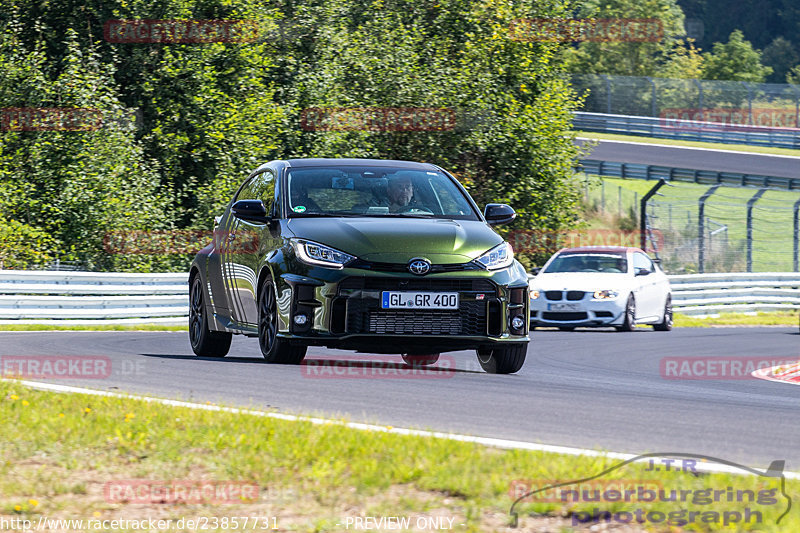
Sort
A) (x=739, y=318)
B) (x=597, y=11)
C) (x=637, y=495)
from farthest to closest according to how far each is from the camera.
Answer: (x=597, y=11)
(x=739, y=318)
(x=637, y=495)

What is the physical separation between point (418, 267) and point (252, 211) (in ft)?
5.58

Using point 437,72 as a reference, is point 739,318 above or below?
below

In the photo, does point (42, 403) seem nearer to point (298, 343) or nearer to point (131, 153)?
point (298, 343)

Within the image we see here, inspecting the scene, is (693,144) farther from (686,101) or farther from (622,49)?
(622,49)

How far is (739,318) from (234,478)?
2386 cm

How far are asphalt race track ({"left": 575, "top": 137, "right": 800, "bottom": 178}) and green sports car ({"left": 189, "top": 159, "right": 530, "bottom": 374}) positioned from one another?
40.1 m

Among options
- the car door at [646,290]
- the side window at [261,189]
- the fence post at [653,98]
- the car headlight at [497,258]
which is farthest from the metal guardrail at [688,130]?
the car headlight at [497,258]

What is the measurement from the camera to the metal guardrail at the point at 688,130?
2121 inches

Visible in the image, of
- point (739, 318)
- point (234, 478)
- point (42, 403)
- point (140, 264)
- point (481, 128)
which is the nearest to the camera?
point (234, 478)

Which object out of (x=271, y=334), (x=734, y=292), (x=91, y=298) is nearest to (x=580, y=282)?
(x=91, y=298)

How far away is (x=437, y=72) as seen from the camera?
1260 inches

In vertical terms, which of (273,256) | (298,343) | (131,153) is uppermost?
(273,256)

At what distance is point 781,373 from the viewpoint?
14.0 metres

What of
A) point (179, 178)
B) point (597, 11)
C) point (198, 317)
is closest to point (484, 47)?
point (179, 178)
